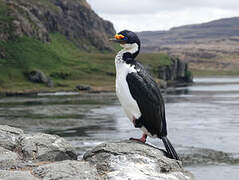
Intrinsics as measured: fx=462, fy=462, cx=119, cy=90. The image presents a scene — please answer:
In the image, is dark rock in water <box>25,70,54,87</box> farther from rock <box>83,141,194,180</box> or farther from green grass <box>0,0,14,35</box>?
rock <box>83,141,194,180</box>

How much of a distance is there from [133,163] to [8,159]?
3626mm

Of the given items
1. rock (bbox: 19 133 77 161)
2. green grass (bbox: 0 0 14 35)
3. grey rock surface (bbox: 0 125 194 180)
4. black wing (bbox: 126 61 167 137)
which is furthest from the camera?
green grass (bbox: 0 0 14 35)

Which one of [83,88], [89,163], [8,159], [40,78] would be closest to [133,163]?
[89,163]

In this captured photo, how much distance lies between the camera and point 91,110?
82.2 m

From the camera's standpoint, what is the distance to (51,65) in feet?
551

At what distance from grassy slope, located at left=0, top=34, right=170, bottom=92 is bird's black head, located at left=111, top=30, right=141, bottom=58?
382 feet

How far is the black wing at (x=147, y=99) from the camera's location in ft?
46.0

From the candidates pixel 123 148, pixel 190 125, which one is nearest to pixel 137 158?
pixel 123 148

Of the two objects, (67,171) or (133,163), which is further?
(133,163)

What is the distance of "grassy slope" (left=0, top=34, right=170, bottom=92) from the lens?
140 m

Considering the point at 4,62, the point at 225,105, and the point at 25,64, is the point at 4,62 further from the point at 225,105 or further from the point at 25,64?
the point at 225,105

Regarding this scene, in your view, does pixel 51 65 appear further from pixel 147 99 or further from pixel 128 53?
pixel 147 99

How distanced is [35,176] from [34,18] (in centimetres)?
19295

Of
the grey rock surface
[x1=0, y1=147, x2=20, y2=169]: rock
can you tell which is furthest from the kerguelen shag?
[x1=0, y1=147, x2=20, y2=169]: rock
